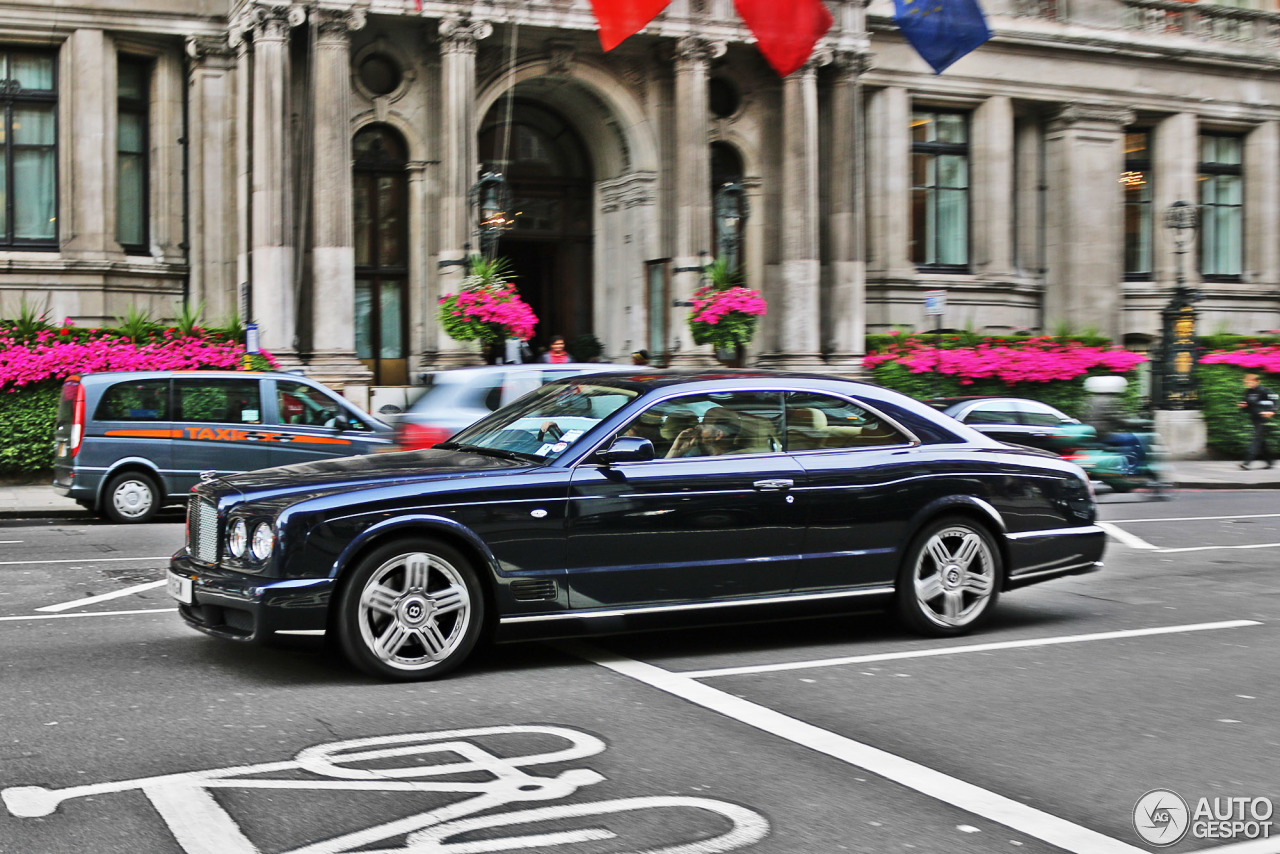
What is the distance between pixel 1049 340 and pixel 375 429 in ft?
53.5

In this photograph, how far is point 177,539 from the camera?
14.1 metres

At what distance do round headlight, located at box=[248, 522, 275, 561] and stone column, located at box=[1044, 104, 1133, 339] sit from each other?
1155 inches

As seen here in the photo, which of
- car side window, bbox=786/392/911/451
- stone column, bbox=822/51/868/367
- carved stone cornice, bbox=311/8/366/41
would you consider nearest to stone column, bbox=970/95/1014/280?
stone column, bbox=822/51/868/367

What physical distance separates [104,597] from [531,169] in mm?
20764

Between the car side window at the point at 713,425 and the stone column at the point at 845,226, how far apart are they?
20329 mm

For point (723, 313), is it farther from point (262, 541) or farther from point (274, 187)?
point (262, 541)

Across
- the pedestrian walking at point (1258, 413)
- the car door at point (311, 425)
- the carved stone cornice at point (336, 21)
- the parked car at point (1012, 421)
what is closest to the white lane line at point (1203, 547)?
the parked car at point (1012, 421)

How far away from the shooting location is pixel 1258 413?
25438 millimetres

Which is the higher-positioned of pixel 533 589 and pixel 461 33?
pixel 461 33

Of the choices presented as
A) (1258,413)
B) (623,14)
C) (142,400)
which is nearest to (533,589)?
(142,400)

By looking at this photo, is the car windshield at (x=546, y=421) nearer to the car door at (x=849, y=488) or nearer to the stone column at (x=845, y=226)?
the car door at (x=849, y=488)

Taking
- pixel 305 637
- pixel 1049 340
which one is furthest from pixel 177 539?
pixel 1049 340

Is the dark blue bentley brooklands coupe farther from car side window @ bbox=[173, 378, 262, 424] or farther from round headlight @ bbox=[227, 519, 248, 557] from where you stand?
car side window @ bbox=[173, 378, 262, 424]

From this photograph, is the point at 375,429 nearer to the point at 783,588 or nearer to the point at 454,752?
the point at 783,588
